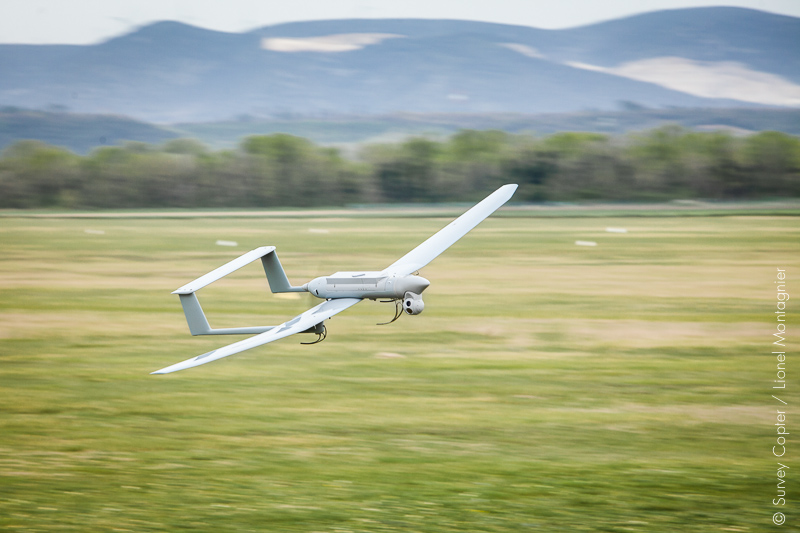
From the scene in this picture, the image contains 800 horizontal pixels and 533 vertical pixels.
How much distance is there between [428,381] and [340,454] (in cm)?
551

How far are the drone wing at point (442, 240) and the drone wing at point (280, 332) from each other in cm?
91

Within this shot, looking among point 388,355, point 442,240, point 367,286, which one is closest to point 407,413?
point 442,240

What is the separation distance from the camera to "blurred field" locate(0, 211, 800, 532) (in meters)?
12.2

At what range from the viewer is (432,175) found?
124m

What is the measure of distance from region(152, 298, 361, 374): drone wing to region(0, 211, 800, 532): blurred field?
2440mm

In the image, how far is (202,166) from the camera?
133m

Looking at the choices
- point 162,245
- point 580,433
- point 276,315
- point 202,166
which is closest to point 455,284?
point 276,315

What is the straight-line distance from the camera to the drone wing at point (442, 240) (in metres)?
12.4

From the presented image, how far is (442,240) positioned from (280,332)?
4012 millimetres

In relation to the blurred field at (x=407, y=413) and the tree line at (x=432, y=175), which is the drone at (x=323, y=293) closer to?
the blurred field at (x=407, y=413)

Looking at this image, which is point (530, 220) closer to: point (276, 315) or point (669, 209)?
point (669, 209)

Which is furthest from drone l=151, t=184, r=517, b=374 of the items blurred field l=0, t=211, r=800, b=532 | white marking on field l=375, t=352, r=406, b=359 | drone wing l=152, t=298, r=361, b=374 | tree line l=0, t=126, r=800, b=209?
tree line l=0, t=126, r=800, b=209

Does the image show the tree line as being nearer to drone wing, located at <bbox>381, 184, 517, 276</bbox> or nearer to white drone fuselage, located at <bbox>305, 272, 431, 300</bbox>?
drone wing, located at <bbox>381, 184, 517, 276</bbox>

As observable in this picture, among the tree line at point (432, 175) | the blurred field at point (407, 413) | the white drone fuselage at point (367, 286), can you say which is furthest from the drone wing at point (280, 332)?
the tree line at point (432, 175)
